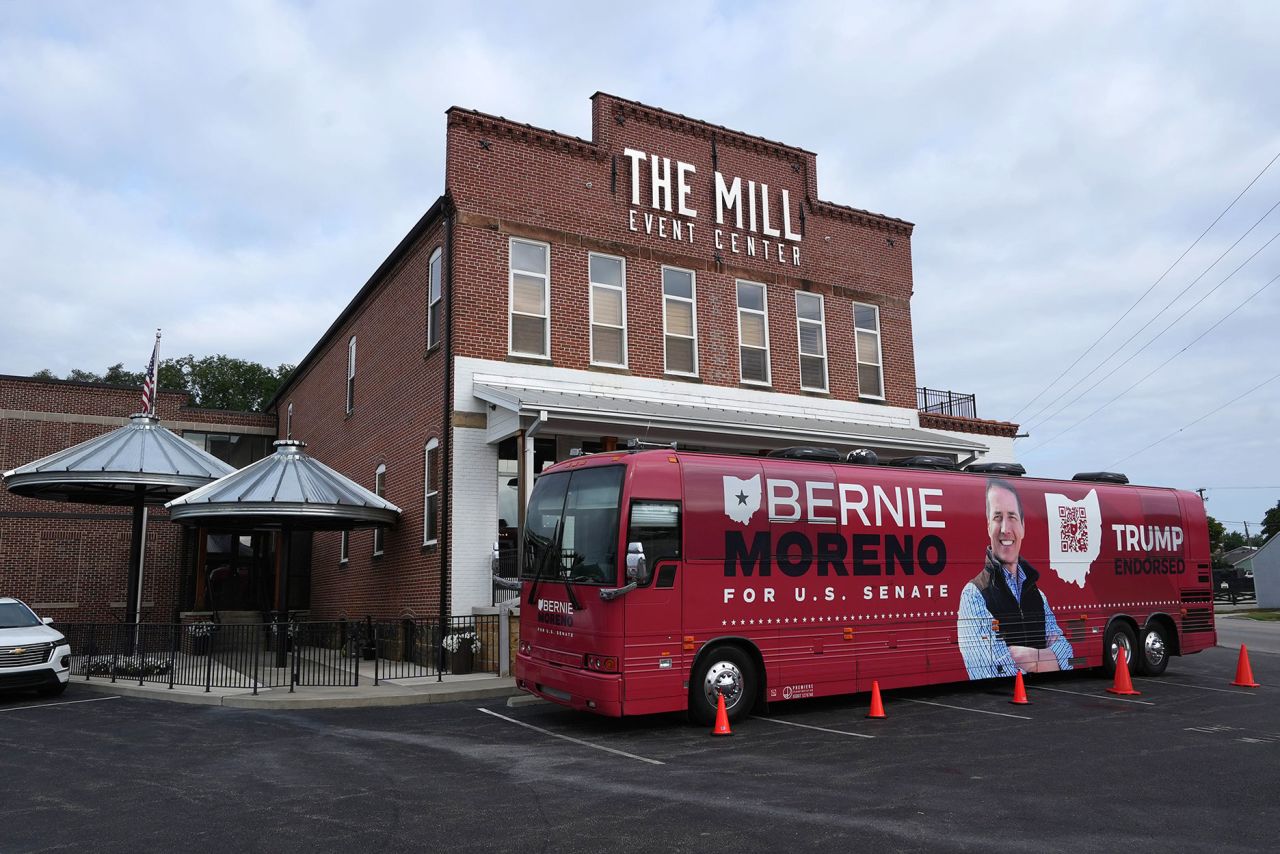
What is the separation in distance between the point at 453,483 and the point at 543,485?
565 centimetres

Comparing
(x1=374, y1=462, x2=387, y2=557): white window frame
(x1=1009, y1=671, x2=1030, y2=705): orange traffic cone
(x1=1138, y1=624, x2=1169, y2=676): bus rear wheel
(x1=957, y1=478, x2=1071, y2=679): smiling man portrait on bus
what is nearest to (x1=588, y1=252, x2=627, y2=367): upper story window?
(x1=374, y1=462, x2=387, y2=557): white window frame

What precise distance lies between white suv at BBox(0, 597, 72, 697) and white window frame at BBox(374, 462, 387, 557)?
278 inches

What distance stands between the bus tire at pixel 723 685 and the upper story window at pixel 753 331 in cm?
1084

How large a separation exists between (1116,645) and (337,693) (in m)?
12.7

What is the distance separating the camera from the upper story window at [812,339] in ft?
75.3

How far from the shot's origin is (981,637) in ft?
46.1

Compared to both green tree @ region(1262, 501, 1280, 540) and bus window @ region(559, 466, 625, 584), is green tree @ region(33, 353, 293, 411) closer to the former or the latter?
bus window @ region(559, 466, 625, 584)

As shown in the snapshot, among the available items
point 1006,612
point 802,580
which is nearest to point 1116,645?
point 1006,612

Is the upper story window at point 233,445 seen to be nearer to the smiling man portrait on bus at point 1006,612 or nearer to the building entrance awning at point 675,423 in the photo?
the building entrance awning at point 675,423

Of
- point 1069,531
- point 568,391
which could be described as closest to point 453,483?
point 568,391

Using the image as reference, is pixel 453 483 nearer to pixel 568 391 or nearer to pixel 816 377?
pixel 568 391

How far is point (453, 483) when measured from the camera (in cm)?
1783

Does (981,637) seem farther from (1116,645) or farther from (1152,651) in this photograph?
(1152,651)

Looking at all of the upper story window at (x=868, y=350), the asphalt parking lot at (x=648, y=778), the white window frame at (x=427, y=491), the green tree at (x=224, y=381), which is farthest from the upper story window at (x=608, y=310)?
the green tree at (x=224, y=381)
